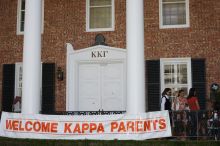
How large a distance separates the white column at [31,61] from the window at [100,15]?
434 cm

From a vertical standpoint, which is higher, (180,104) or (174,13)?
(174,13)

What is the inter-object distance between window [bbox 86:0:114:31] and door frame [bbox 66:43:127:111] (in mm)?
975

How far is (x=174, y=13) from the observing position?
704 inches

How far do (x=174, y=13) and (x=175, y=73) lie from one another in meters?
2.54

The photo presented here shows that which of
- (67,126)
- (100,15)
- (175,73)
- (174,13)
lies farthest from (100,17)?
(67,126)

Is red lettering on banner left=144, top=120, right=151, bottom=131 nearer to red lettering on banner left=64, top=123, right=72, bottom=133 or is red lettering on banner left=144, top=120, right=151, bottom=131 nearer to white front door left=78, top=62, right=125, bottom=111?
red lettering on banner left=64, top=123, right=72, bottom=133

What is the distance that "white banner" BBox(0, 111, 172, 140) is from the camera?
12.9m

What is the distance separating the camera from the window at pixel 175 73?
17.3 meters

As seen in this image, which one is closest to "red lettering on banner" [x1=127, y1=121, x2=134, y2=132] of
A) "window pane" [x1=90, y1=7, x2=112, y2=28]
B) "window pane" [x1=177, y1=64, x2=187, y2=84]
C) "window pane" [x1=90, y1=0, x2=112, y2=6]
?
"window pane" [x1=177, y1=64, x2=187, y2=84]

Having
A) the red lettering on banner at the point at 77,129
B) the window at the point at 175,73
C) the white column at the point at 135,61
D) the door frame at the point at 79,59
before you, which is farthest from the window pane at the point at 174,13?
the red lettering on banner at the point at 77,129

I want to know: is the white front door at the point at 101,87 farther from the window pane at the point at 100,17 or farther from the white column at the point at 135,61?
the white column at the point at 135,61

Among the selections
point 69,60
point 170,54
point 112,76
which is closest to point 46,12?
point 69,60

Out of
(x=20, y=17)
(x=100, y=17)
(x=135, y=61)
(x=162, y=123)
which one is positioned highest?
(x=20, y=17)

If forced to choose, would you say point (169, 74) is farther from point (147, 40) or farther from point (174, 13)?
point (174, 13)
